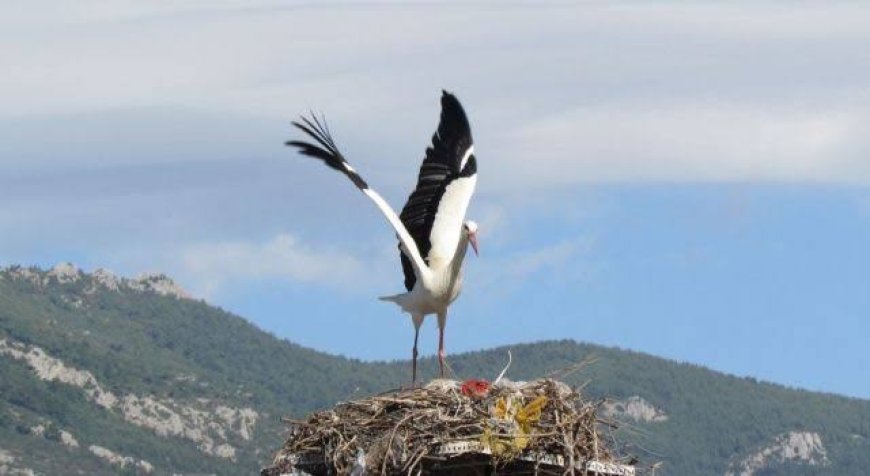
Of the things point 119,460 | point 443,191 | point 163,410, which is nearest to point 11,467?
point 119,460

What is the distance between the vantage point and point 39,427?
179000 mm

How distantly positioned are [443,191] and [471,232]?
62.0 inches

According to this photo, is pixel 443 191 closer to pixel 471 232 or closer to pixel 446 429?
pixel 471 232

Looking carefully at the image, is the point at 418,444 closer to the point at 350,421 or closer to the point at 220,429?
the point at 350,421

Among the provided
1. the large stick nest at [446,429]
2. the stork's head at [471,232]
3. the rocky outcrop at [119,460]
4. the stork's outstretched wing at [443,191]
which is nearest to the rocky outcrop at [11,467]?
the rocky outcrop at [119,460]

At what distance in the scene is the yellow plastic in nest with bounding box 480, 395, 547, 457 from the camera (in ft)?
53.6

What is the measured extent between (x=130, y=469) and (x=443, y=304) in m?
153

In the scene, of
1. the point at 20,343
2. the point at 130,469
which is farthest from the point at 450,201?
the point at 20,343

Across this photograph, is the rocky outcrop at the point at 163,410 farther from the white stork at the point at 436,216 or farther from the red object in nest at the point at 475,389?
the red object in nest at the point at 475,389

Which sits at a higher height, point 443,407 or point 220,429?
point 220,429

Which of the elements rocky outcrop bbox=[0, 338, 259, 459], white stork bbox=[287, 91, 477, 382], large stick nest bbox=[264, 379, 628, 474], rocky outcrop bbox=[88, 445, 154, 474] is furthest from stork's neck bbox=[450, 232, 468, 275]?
rocky outcrop bbox=[0, 338, 259, 459]

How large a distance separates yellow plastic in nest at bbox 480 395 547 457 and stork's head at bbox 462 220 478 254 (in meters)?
4.66

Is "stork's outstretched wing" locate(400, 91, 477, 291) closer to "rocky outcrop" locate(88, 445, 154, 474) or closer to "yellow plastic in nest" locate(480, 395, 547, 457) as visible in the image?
"yellow plastic in nest" locate(480, 395, 547, 457)

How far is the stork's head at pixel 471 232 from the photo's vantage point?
21719 mm
